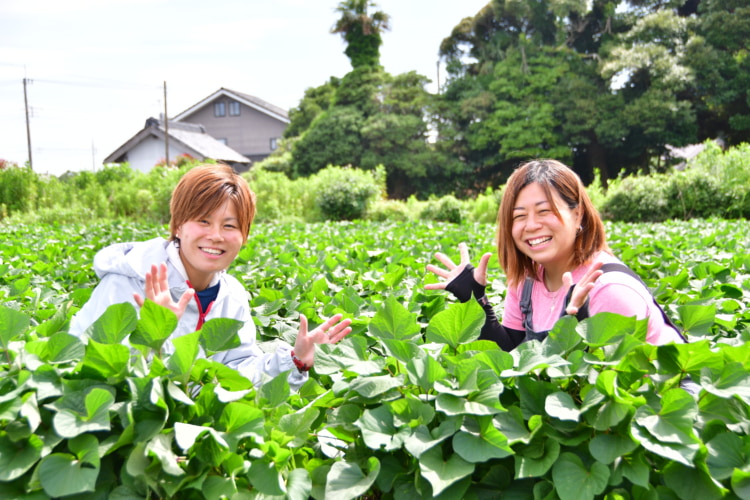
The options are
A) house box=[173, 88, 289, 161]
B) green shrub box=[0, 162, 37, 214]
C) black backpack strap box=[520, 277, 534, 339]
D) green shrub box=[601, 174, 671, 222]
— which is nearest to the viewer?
black backpack strap box=[520, 277, 534, 339]

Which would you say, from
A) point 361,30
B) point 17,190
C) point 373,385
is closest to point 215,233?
point 373,385

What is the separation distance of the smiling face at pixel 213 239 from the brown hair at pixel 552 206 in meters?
1.06

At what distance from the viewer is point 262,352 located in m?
2.14

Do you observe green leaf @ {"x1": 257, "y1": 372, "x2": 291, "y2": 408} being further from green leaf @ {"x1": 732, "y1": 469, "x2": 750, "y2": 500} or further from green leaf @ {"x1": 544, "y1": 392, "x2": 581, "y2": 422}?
green leaf @ {"x1": 732, "y1": 469, "x2": 750, "y2": 500}

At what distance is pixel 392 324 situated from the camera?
4.79 ft

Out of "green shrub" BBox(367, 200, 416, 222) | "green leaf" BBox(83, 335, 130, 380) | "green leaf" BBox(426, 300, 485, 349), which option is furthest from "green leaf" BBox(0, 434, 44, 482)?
"green shrub" BBox(367, 200, 416, 222)

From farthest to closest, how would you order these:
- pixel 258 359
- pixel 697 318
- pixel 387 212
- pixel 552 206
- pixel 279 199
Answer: pixel 279 199, pixel 387 212, pixel 552 206, pixel 258 359, pixel 697 318

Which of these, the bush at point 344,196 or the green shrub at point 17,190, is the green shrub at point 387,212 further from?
the green shrub at point 17,190

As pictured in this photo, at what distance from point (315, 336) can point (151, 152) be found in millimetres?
36538

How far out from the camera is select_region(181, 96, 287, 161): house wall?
138 feet

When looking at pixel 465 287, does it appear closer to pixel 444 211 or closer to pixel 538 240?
pixel 538 240

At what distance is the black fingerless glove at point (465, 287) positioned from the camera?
2.40 meters

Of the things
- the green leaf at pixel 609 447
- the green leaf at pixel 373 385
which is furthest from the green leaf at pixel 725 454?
the green leaf at pixel 373 385

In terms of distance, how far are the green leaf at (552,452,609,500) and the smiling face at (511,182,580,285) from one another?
1223 mm
